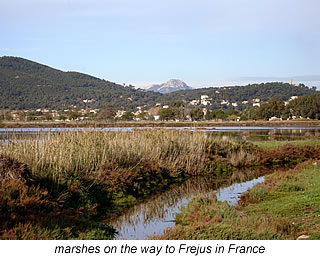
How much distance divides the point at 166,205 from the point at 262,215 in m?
Answer: 4.69

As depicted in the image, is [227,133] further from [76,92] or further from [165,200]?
[76,92]

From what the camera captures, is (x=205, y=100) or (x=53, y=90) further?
(x=205, y=100)

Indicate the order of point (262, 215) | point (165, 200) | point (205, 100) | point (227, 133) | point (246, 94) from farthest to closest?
point (246, 94) < point (205, 100) < point (227, 133) < point (165, 200) < point (262, 215)

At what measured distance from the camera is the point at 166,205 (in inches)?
587

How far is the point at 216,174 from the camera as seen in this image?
75.3ft

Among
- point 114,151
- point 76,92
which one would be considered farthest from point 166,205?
point 76,92

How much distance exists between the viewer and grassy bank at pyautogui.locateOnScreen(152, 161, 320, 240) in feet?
28.6

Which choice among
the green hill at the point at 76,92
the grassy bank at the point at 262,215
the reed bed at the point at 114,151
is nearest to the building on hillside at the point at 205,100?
the green hill at the point at 76,92

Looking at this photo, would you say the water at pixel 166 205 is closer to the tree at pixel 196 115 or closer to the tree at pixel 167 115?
the tree at pixel 167 115

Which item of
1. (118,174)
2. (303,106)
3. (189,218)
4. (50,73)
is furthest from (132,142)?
(50,73)

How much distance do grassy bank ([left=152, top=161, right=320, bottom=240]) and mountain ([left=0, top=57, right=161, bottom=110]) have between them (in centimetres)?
8926

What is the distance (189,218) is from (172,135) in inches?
503

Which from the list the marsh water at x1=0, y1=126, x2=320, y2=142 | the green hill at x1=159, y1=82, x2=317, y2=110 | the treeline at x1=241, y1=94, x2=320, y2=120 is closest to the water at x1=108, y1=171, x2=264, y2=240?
the marsh water at x1=0, y1=126, x2=320, y2=142

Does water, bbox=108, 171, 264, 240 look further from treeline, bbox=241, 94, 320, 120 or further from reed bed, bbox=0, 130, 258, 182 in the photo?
treeline, bbox=241, 94, 320, 120
